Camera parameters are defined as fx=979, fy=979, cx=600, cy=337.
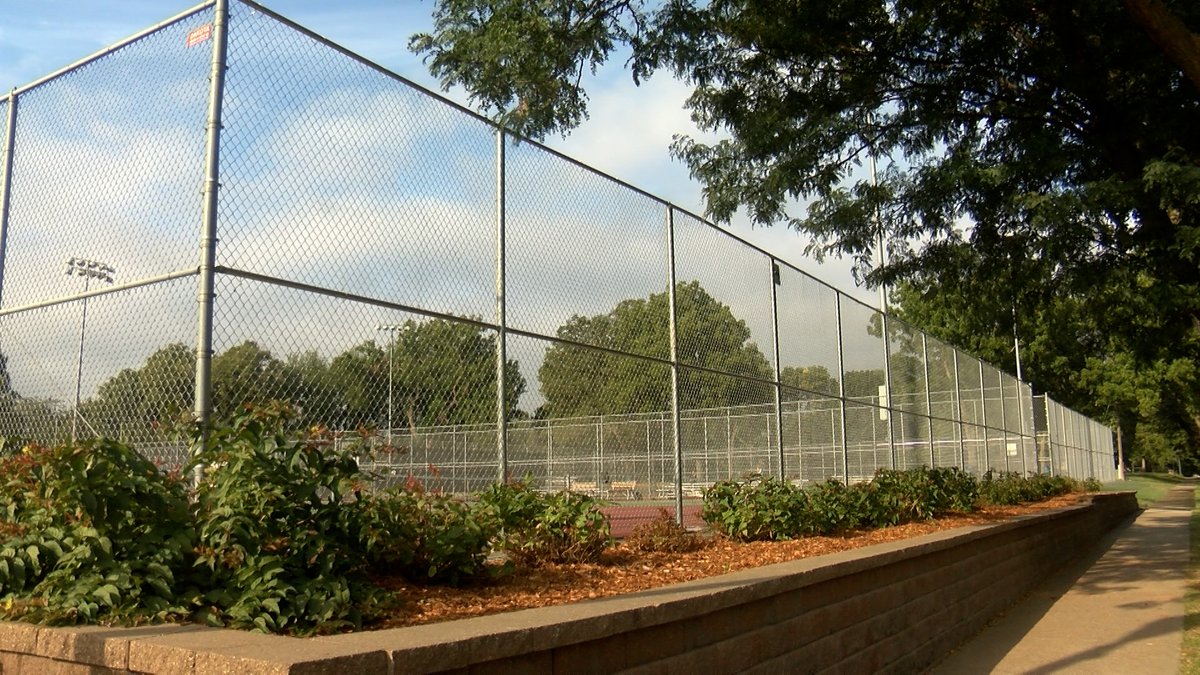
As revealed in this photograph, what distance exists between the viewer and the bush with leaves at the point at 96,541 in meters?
3.36

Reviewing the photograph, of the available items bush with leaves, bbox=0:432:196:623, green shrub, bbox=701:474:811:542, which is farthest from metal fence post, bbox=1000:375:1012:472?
bush with leaves, bbox=0:432:196:623

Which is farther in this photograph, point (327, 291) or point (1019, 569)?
point (1019, 569)

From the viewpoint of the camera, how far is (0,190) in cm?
580

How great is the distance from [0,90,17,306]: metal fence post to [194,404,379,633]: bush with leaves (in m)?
2.74

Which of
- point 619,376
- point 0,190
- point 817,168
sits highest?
point 817,168

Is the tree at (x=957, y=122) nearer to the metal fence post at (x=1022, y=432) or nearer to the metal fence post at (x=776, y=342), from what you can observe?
the metal fence post at (x=776, y=342)

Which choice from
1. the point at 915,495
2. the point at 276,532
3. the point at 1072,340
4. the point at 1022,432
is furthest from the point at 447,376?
the point at 1072,340

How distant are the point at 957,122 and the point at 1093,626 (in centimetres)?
630

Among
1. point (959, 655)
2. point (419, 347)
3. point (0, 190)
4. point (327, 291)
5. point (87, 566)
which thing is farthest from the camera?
point (959, 655)

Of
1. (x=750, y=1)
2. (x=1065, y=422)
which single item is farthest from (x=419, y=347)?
(x=1065, y=422)

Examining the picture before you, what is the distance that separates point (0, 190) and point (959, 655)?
7.80m

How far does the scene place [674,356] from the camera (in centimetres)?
770

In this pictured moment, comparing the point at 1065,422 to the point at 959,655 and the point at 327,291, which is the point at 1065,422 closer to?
the point at 959,655

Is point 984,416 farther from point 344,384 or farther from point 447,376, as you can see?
point 344,384
